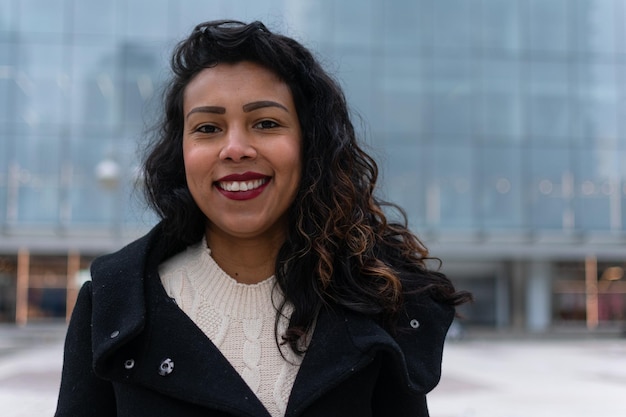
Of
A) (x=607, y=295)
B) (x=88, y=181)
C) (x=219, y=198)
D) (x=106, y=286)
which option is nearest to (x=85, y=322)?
(x=106, y=286)

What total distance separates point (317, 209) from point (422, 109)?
21.9 meters

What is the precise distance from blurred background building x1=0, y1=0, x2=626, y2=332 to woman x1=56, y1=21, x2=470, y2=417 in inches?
799

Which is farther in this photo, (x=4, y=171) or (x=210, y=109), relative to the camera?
(x=4, y=171)

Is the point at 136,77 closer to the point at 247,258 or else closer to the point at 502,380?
the point at 502,380

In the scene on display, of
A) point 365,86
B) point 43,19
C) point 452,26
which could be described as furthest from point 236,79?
point 43,19

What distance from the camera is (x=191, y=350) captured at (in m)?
1.63

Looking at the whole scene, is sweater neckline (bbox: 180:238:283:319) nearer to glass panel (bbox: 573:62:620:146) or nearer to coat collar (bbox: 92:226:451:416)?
coat collar (bbox: 92:226:451:416)

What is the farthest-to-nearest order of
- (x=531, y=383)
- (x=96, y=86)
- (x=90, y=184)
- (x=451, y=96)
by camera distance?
(x=451, y=96) < (x=96, y=86) < (x=90, y=184) < (x=531, y=383)

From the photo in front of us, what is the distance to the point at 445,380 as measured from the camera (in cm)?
1130

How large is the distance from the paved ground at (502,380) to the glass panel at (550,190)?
4848 mm

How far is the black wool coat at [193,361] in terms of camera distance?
5.13 ft

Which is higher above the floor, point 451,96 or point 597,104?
point 451,96

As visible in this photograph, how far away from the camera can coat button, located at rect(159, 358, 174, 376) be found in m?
1.57

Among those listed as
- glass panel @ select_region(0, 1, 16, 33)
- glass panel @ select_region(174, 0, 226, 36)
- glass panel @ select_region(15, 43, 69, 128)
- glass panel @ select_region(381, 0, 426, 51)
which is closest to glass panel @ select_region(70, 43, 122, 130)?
glass panel @ select_region(15, 43, 69, 128)
